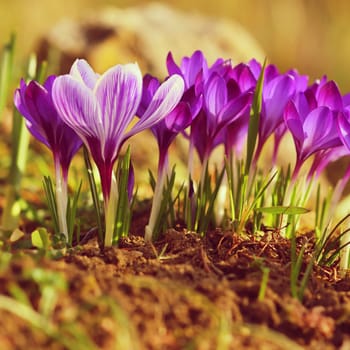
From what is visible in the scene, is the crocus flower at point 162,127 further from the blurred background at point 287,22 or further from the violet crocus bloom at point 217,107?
the blurred background at point 287,22

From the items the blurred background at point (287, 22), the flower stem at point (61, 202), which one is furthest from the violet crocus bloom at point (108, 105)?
the blurred background at point (287, 22)

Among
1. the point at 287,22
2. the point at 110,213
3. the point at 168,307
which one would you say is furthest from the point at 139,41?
the point at 287,22

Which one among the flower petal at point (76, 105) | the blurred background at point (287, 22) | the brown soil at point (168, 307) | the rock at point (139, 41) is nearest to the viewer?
the brown soil at point (168, 307)

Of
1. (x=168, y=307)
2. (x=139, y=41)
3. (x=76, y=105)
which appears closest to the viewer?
(x=168, y=307)

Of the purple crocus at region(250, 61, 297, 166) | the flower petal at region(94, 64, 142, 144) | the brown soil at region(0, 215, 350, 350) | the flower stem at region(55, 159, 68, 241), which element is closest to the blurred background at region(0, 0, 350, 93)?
the purple crocus at region(250, 61, 297, 166)

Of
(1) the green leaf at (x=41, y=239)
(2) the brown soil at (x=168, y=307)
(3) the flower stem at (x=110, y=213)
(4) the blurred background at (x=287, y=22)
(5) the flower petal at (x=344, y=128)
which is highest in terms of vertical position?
(4) the blurred background at (x=287, y=22)

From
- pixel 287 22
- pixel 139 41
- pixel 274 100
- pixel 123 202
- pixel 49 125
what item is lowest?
pixel 123 202

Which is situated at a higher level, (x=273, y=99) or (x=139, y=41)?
(x=139, y=41)

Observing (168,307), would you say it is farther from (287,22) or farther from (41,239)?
(287,22)
